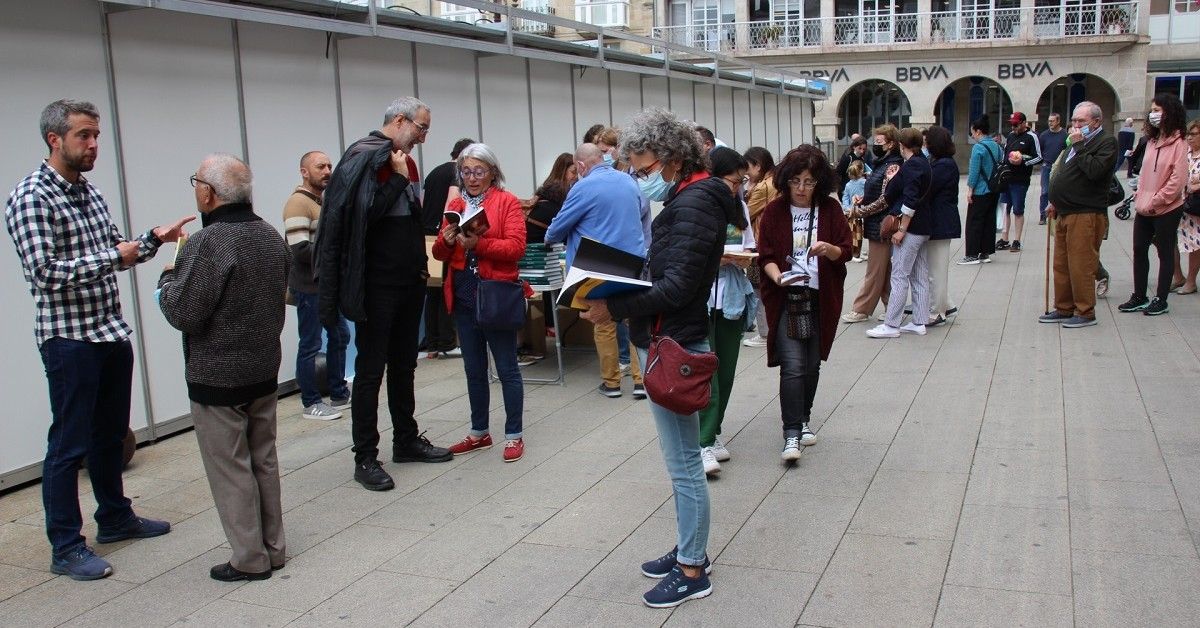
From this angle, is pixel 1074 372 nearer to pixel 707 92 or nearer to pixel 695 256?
pixel 695 256

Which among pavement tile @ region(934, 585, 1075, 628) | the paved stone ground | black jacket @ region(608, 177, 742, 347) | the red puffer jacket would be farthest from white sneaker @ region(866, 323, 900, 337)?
black jacket @ region(608, 177, 742, 347)

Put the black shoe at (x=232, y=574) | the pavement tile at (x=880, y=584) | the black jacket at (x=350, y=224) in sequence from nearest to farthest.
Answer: the pavement tile at (x=880, y=584)
the black shoe at (x=232, y=574)
the black jacket at (x=350, y=224)

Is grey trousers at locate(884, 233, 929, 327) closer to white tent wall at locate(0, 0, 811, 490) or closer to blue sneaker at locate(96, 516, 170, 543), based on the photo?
white tent wall at locate(0, 0, 811, 490)

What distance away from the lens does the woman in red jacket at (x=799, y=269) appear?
5605mm

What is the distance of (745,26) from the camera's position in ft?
137

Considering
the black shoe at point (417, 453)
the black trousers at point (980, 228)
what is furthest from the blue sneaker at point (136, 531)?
the black trousers at point (980, 228)

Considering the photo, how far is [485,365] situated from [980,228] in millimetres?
9559

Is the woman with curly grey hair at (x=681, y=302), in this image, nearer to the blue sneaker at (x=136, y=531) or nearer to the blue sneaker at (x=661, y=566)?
the blue sneaker at (x=661, y=566)

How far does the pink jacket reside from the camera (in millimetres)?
9016

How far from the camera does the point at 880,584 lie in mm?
4016

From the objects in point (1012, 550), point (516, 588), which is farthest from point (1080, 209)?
point (516, 588)

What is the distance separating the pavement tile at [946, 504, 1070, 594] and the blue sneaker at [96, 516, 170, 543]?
354 centimetres

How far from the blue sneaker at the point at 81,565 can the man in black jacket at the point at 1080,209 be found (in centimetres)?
775

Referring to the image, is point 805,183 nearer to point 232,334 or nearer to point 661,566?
point 661,566
